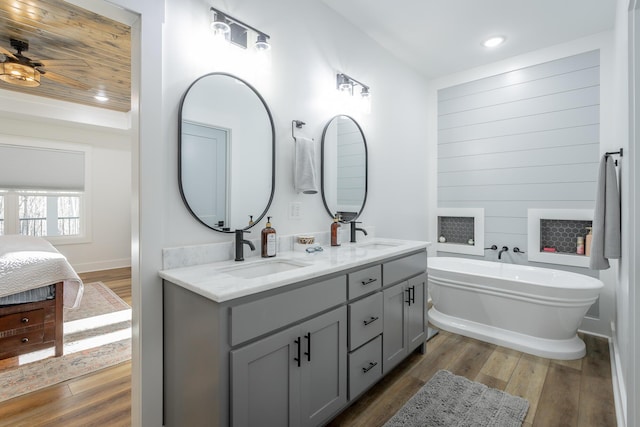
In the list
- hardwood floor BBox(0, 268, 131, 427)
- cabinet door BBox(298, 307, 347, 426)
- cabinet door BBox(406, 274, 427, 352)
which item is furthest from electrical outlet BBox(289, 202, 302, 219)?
hardwood floor BBox(0, 268, 131, 427)

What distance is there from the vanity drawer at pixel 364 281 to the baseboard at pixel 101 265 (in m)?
5.25

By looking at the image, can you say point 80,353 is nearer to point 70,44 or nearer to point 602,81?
point 70,44

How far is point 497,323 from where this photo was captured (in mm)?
2742

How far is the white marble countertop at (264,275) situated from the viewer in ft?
4.05

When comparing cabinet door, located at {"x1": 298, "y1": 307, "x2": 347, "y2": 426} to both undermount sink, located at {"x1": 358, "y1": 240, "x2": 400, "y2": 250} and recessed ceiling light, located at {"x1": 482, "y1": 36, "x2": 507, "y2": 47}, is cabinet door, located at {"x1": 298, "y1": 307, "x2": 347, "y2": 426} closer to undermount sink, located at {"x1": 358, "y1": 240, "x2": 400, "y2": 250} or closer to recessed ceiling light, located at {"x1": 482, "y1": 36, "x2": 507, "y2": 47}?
undermount sink, located at {"x1": 358, "y1": 240, "x2": 400, "y2": 250}

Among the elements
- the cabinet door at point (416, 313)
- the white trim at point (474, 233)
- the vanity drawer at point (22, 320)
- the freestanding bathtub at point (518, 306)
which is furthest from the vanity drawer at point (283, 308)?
the white trim at point (474, 233)

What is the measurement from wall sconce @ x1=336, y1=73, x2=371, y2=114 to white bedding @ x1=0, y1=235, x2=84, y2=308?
2566 millimetres

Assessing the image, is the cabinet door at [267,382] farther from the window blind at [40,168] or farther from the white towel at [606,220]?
the window blind at [40,168]

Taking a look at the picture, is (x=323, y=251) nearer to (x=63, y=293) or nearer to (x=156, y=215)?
(x=156, y=215)

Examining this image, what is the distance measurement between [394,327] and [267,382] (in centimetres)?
106

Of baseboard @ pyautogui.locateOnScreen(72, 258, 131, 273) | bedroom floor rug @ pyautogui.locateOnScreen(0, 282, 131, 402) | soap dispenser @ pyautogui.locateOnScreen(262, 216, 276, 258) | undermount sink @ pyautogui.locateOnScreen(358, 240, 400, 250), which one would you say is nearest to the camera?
soap dispenser @ pyautogui.locateOnScreen(262, 216, 276, 258)

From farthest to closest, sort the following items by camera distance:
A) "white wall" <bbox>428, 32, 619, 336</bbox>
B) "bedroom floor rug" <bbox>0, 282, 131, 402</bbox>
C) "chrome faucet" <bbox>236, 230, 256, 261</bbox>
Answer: "white wall" <bbox>428, 32, 619, 336</bbox>
"bedroom floor rug" <bbox>0, 282, 131, 402</bbox>
"chrome faucet" <bbox>236, 230, 256, 261</bbox>

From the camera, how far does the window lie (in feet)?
14.9

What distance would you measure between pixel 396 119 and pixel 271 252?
2157mm
